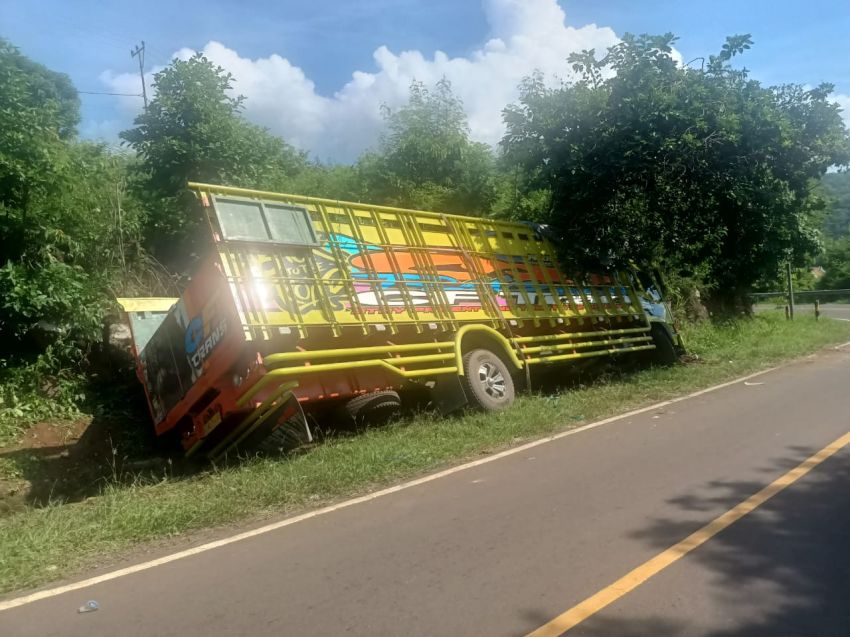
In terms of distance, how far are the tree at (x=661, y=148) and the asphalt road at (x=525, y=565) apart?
6.76 metres

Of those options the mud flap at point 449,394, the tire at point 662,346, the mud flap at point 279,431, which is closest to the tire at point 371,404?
the mud flap at point 449,394

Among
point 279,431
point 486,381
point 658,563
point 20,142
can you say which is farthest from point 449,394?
point 20,142

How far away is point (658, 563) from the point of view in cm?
401

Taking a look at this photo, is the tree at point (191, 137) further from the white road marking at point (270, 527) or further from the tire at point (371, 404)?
the white road marking at point (270, 527)

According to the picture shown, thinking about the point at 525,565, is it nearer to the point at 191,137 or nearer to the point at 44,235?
the point at 44,235

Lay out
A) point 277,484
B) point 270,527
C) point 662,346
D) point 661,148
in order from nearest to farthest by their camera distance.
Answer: point 270,527 → point 277,484 → point 661,148 → point 662,346

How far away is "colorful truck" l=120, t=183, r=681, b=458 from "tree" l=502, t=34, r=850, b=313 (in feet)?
7.44

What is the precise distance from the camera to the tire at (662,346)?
538 inches

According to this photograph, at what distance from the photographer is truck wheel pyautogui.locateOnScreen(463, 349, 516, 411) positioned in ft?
29.7

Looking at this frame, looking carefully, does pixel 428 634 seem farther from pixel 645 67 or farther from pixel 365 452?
pixel 645 67

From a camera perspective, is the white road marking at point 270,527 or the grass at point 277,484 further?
the grass at point 277,484

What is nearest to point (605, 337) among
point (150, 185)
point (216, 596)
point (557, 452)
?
point (557, 452)

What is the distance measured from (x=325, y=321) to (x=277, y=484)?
7.50ft

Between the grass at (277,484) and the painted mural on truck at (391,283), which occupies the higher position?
the painted mural on truck at (391,283)
